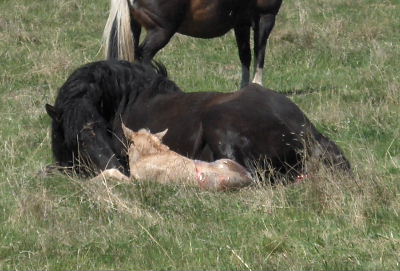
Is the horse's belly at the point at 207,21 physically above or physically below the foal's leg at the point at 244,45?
above

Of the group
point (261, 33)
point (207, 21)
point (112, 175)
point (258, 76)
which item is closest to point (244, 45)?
point (261, 33)

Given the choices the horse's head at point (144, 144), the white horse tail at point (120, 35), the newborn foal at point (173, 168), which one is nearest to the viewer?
the newborn foal at point (173, 168)

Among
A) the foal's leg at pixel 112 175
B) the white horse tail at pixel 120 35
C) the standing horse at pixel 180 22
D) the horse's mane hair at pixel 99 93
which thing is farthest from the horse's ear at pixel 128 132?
the white horse tail at pixel 120 35

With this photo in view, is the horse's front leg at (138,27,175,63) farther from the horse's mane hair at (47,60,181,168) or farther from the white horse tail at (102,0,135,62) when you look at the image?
the horse's mane hair at (47,60,181,168)

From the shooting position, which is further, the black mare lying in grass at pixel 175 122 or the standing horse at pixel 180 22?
the standing horse at pixel 180 22

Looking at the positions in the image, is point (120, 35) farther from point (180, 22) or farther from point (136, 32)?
point (180, 22)

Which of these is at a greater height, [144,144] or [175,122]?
[175,122]

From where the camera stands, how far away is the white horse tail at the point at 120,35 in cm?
1084

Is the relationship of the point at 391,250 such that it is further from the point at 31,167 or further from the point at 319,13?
the point at 319,13

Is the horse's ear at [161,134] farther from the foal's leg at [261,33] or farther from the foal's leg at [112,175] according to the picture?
the foal's leg at [261,33]

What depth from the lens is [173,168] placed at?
6988mm

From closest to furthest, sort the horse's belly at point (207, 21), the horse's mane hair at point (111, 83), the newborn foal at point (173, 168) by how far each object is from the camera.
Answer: the newborn foal at point (173, 168) < the horse's mane hair at point (111, 83) < the horse's belly at point (207, 21)

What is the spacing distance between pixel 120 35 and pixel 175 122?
3682mm

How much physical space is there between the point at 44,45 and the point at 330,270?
920cm
